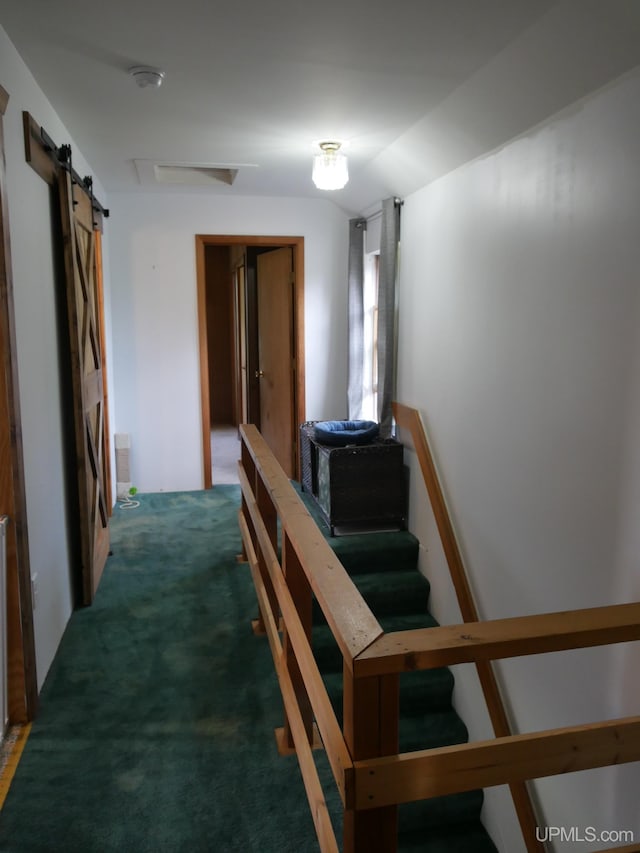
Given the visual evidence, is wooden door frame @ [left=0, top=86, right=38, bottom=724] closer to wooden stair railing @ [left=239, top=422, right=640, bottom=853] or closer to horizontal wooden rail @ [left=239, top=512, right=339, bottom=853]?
horizontal wooden rail @ [left=239, top=512, right=339, bottom=853]

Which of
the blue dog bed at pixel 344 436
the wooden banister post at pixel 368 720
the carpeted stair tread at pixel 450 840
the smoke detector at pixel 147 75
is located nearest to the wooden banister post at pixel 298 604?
the wooden banister post at pixel 368 720

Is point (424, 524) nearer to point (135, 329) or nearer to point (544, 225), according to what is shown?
point (544, 225)

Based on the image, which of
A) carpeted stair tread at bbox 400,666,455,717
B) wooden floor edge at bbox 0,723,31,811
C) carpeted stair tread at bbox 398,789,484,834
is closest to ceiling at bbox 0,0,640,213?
wooden floor edge at bbox 0,723,31,811

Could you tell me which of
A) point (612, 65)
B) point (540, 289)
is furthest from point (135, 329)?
point (612, 65)

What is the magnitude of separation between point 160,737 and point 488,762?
1.61m

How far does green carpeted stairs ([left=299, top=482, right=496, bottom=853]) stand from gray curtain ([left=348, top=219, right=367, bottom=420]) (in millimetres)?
1243

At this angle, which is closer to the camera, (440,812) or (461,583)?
(440,812)

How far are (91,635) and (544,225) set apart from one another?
106 inches

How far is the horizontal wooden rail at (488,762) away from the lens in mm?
1331

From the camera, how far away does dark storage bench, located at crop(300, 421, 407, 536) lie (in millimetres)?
4156

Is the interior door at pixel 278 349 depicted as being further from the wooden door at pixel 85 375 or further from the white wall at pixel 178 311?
the wooden door at pixel 85 375

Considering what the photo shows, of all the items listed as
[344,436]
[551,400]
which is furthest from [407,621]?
[551,400]

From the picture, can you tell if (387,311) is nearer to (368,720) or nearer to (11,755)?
(11,755)

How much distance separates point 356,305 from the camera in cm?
523
